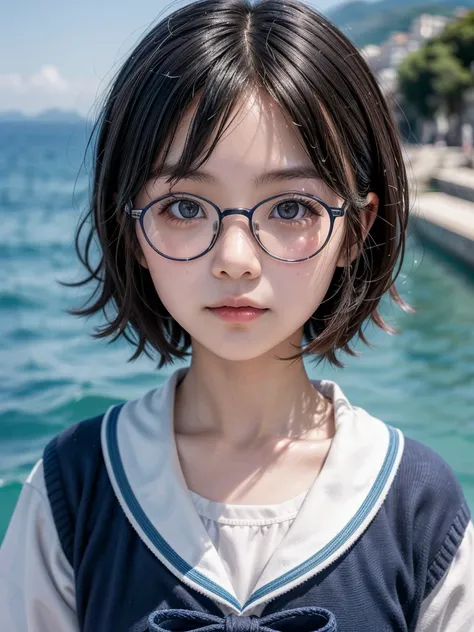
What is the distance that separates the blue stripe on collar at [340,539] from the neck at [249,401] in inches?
5.6

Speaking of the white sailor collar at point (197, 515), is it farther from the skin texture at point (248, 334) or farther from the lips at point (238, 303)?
the lips at point (238, 303)

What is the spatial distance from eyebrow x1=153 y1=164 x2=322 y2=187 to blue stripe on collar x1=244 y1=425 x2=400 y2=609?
1.48 feet

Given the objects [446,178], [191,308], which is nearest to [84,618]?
[191,308]

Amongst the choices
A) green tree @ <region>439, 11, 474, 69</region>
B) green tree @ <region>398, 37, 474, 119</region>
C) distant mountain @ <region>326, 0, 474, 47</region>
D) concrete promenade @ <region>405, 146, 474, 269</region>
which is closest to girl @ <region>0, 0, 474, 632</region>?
concrete promenade @ <region>405, 146, 474, 269</region>

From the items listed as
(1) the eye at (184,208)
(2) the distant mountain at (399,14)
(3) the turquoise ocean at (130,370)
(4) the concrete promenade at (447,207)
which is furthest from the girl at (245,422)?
(2) the distant mountain at (399,14)

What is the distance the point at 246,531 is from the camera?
4.00ft

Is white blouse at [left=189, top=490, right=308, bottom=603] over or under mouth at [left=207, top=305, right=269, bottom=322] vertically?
under

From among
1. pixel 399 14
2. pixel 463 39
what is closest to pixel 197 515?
pixel 463 39

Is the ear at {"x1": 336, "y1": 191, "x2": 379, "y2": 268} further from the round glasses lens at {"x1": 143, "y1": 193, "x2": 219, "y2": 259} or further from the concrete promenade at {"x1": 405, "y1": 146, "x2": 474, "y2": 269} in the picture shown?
the concrete promenade at {"x1": 405, "y1": 146, "x2": 474, "y2": 269}

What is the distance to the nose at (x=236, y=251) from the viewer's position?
1.09 metres

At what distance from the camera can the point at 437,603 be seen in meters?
1.20

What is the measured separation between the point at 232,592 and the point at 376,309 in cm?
55

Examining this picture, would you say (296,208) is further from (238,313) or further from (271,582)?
(271,582)

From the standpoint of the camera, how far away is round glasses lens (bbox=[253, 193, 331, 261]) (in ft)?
3.67
